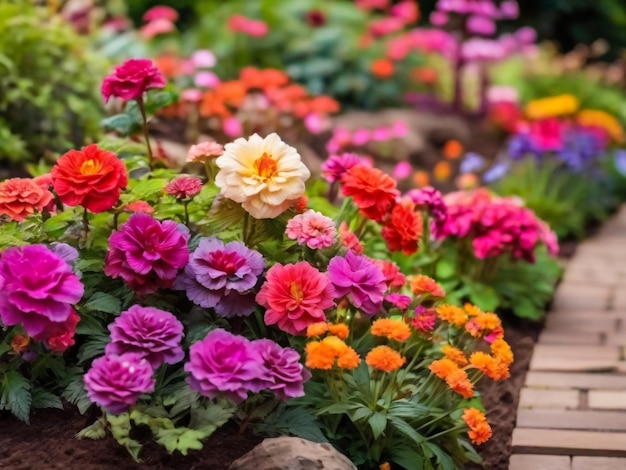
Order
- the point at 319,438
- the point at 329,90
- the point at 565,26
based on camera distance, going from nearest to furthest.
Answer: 1. the point at 319,438
2. the point at 329,90
3. the point at 565,26

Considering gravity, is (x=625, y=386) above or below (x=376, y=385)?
below

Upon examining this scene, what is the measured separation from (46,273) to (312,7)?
5406 millimetres

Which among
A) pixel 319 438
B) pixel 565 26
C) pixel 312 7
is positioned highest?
pixel 319 438

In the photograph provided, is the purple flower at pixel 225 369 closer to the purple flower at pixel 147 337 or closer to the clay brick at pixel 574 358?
the purple flower at pixel 147 337

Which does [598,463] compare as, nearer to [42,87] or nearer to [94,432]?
[94,432]

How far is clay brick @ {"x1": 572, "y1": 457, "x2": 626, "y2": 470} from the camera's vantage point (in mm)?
2664

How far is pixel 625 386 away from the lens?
10.6 ft

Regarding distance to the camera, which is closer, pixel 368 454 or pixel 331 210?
pixel 368 454

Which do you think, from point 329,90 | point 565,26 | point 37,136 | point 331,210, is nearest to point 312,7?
point 329,90

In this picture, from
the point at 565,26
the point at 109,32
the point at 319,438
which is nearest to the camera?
the point at 319,438

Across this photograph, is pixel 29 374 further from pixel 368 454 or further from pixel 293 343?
pixel 368 454

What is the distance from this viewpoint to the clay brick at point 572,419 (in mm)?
2941

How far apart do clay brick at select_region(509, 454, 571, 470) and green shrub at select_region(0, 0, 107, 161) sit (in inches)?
94.7

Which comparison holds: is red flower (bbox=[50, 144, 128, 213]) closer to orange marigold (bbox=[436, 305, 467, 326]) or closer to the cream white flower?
the cream white flower
